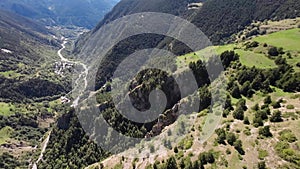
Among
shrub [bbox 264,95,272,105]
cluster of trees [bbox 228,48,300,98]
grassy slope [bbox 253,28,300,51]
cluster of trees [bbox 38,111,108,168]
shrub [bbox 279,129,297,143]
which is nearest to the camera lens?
shrub [bbox 279,129,297,143]

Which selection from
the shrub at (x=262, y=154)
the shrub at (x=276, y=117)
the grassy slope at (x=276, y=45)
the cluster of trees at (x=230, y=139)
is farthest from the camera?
the grassy slope at (x=276, y=45)

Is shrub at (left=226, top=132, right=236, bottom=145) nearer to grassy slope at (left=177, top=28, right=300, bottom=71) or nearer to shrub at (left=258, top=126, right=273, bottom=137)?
shrub at (left=258, top=126, right=273, bottom=137)

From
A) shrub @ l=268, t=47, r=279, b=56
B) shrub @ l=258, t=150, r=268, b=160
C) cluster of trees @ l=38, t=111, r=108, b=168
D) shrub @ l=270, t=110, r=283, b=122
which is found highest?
shrub @ l=270, t=110, r=283, b=122

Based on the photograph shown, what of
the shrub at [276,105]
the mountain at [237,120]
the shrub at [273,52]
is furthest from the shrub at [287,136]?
the shrub at [273,52]

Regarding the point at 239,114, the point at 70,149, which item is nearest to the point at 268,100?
the point at 239,114

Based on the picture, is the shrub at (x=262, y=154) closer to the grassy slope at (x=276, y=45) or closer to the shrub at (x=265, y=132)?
the shrub at (x=265, y=132)

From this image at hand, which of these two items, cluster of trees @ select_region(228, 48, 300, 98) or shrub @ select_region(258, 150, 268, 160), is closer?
shrub @ select_region(258, 150, 268, 160)

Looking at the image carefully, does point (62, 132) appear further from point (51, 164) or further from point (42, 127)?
point (42, 127)

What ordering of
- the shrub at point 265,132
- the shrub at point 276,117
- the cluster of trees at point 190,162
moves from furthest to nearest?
1. the shrub at point 276,117
2. the shrub at point 265,132
3. the cluster of trees at point 190,162

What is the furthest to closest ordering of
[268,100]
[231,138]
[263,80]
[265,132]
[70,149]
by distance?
[70,149] < [263,80] < [268,100] < [231,138] < [265,132]

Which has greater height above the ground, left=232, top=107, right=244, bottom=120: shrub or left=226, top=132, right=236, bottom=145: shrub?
left=226, top=132, right=236, bottom=145: shrub

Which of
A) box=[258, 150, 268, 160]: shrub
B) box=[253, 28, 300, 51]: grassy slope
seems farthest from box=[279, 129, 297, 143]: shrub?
box=[253, 28, 300, 51]: grassy slope

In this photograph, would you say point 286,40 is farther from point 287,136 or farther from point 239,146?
point 239,146
